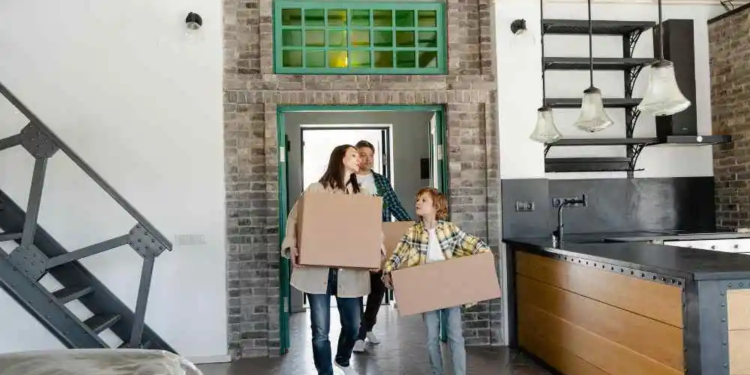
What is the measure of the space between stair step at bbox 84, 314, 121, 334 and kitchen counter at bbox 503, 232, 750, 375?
9.67 ft

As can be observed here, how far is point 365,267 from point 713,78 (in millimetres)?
3971

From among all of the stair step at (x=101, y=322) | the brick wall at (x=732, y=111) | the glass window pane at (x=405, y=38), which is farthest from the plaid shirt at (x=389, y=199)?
the brick wall at (x=732, y=111)

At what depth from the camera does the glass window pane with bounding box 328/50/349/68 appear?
455 cm

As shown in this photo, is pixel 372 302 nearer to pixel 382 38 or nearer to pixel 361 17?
pixel 382 38

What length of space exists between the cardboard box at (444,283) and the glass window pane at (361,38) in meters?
2.18

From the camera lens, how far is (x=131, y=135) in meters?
4.30

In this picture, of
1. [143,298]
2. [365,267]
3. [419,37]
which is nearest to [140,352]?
[365,267]

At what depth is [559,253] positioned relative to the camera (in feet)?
11.8

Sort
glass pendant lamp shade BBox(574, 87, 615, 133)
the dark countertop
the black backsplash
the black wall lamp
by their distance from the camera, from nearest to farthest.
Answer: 1. the dark countertop
2. glass pendant lamp shade BBox(574, 87, 615, 133)
3. the black wall lamp
4. the black backsplash

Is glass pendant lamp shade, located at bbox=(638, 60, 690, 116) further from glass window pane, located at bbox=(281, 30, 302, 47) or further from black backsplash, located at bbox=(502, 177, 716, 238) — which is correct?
glass window pane, located at bbox=(281, 30, 302, 47)

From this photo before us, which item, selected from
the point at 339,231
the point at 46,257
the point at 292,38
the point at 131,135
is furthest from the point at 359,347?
the point at 292,38

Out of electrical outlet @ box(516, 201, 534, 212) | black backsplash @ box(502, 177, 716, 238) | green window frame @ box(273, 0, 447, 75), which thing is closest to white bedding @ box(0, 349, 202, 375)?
green window frame @ box(273, 0, 447, 75)

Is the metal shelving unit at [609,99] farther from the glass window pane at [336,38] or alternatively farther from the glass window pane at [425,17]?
the glass window pane at [336,38]

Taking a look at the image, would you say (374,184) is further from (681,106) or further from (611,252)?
(681,106)
